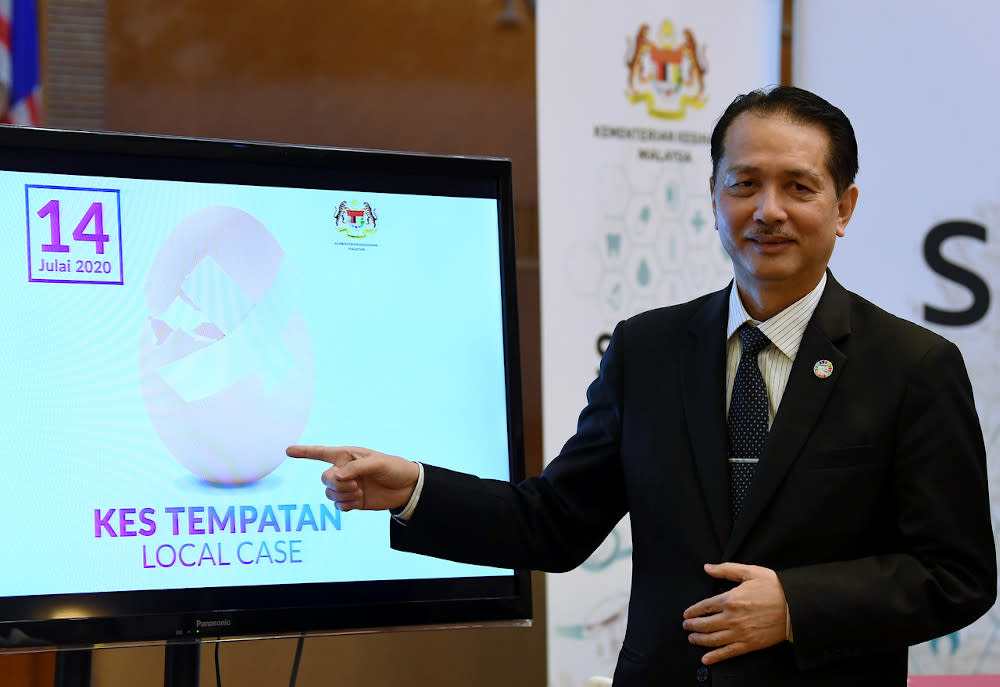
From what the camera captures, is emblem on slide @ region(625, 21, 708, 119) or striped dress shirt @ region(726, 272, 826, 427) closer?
striped dress shirt @ region(726, 272, 826, 427)

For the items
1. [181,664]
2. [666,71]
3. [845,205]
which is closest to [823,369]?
[845,205]

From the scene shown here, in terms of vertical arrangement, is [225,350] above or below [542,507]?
above

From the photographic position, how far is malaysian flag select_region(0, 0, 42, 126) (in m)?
2.64

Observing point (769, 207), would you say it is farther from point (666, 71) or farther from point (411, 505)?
point (666, 71)

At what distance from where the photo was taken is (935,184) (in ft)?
10.6

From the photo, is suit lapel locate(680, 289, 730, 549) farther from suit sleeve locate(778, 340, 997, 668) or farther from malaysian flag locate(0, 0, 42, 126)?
malaysian flag locate(0, 0, 42, 126)

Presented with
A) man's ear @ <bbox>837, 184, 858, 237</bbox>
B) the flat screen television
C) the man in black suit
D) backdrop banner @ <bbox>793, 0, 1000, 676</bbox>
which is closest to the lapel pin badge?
the man in black suit

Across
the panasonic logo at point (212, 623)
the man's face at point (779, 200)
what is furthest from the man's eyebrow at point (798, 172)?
the panasonic logo at point (212, 623)

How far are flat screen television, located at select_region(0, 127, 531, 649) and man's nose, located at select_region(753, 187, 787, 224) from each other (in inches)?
22.1

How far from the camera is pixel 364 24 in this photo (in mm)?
3059

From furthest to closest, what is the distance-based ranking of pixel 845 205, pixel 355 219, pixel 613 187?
pixel 613 187 < pixel 355 219 < pixel 845 205

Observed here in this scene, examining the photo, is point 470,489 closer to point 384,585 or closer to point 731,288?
point 384,585

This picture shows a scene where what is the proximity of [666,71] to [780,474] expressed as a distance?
6.14 feet

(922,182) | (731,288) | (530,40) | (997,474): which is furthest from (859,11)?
(731,288)
